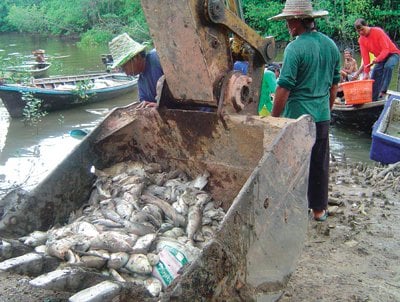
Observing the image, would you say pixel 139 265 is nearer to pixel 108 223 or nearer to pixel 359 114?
pixel 108 223

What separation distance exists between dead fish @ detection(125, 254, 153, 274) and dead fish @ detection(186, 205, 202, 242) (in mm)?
438

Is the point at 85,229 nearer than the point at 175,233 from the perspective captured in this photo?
Yes

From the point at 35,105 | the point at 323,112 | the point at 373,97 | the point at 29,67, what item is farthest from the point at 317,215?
the point at 29,67

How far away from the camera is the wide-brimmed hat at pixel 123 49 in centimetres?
423

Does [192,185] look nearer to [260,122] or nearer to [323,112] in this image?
[260,122]

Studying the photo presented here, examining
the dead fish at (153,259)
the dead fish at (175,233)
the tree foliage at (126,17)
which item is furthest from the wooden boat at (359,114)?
the dead fish at (153,259)

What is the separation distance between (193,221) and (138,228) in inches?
16.3

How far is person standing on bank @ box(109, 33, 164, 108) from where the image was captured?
14.0 ft

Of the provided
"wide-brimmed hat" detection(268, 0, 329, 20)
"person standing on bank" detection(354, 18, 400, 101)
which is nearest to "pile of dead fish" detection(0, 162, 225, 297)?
"wide-brimmed hat" detection(268, 0, 329, 20)

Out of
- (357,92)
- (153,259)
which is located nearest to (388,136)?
(357,92)

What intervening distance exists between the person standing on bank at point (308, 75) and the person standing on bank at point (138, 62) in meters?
1.21

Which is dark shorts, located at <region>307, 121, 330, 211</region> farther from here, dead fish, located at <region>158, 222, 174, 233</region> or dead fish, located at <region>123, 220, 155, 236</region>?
dead fish, located at <region>123, 220, 155, 236</region>

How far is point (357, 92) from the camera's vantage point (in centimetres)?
964

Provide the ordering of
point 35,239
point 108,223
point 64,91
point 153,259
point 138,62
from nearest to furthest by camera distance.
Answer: point 153,259, point 35,239, point 108,223, point 138,62, point 64,91
